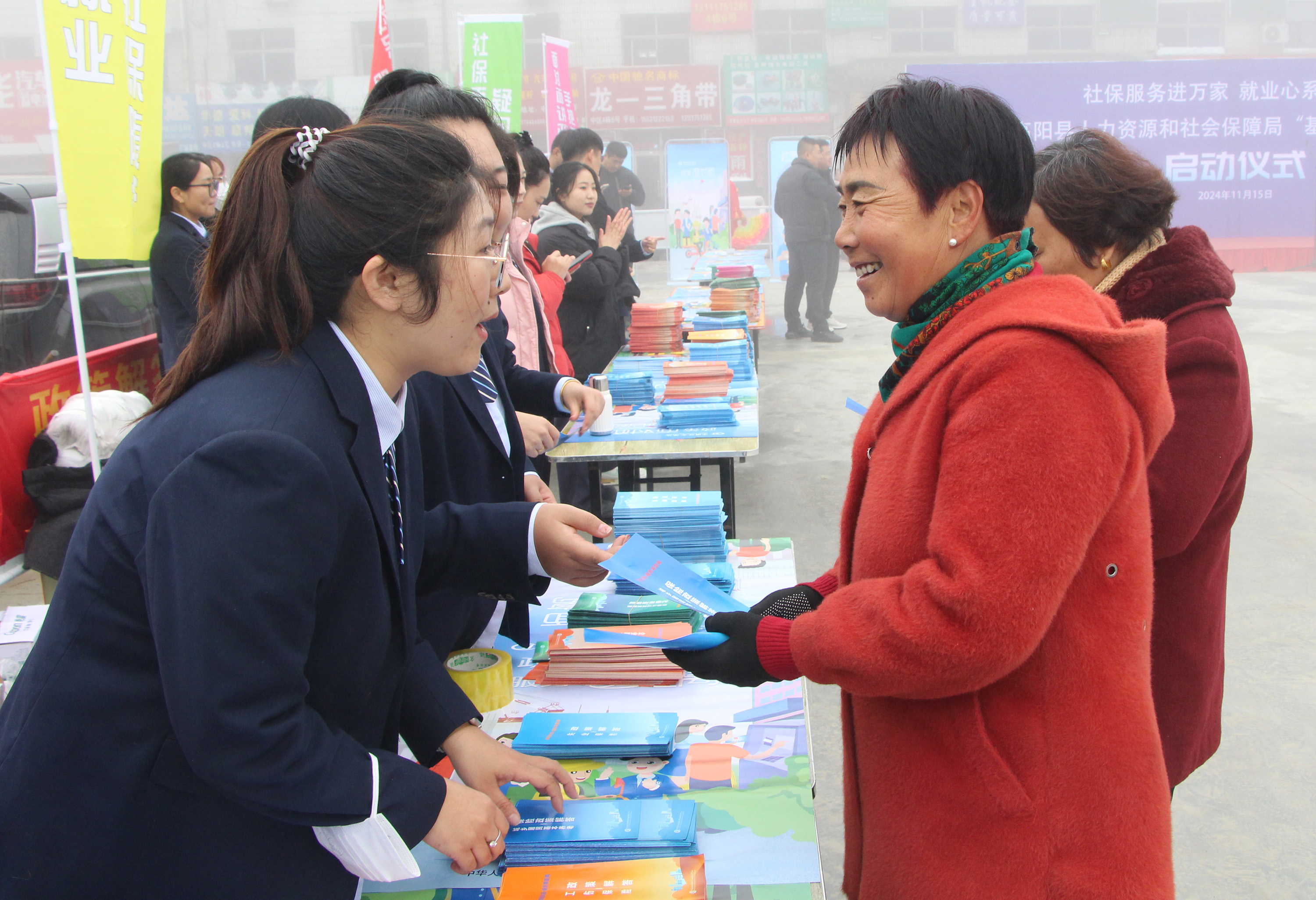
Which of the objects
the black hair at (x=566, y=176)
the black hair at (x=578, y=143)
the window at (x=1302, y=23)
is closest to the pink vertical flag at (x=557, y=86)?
the black hair at (x=578, y=143)

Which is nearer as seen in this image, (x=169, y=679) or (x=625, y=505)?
(x=169, y=679)

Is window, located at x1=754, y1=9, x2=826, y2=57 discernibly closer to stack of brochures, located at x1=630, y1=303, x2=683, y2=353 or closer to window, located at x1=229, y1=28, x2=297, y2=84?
window, located at x1=229, y1=28, x2=297, y2=84

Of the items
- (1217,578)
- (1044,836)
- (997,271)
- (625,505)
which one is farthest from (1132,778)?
(625,505)

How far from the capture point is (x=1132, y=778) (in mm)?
956

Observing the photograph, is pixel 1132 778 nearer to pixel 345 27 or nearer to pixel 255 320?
pixel 255 320

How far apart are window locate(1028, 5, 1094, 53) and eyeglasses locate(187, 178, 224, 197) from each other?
20.6 m

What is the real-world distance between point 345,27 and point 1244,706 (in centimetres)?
2190

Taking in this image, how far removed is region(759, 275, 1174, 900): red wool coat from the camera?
0.87 m

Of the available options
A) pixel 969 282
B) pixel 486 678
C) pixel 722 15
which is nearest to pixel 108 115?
pixel 486 678

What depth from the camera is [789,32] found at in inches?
809

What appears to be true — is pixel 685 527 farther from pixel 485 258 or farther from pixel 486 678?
pixel 485 258

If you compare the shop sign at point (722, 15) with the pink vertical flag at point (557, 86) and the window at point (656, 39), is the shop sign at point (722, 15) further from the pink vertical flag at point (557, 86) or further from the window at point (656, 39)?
the pink vertical flag at point (557, 86)

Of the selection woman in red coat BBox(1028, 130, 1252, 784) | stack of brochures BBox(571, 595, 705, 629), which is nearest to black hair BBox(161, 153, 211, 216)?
stack of brochures BBox(571, 595, 705, 629)

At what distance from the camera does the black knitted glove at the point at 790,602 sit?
128 cm
